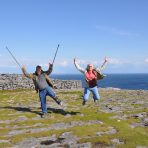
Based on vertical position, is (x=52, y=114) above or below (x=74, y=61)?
below

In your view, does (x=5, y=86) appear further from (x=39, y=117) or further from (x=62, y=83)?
(x=39, y=117)

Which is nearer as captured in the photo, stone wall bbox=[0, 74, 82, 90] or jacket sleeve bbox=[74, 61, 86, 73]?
jacket sleeve bbox=[74, 61, 86, 73]

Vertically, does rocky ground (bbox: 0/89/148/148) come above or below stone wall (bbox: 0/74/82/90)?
below

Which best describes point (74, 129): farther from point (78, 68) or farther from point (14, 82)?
point (14, 82)

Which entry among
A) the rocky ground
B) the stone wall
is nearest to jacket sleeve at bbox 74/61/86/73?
the rocky ground

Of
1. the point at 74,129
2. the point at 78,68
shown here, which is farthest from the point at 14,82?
the point at 74,129

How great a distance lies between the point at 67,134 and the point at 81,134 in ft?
1.85

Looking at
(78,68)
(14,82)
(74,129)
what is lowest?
(74,129)

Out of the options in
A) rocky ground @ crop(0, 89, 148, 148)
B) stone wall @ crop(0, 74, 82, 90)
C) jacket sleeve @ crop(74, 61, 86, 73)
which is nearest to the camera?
rocky ground @ crop(0, 89, 148, 148)

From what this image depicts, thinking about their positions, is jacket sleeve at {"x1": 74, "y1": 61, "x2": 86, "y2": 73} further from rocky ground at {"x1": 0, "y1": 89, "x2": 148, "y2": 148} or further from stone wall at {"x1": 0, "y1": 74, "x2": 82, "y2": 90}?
stone wall at {"x1": 0, "y1": 74, "x2": 82, "y2": 90}

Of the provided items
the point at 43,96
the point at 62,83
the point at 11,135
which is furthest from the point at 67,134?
the point at 62,83

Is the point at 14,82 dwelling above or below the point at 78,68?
below

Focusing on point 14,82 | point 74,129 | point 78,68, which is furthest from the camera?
point 14,82

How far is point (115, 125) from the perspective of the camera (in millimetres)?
17484
